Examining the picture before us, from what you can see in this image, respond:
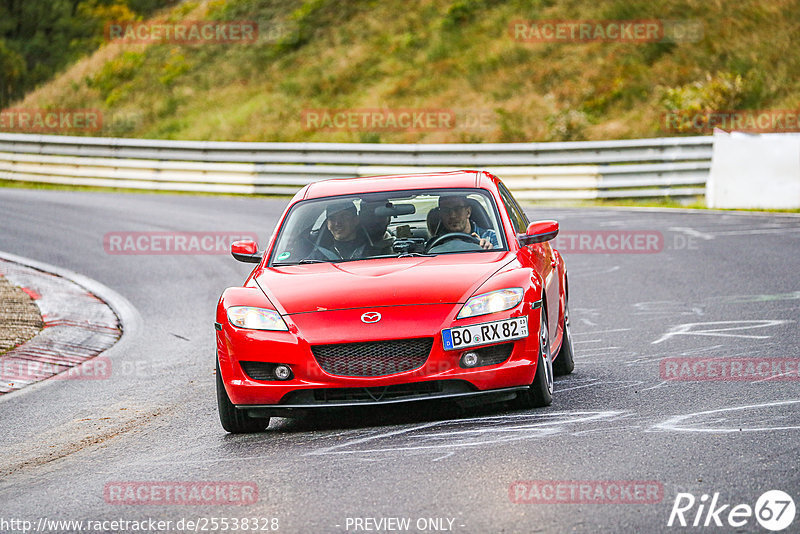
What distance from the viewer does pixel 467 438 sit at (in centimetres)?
622

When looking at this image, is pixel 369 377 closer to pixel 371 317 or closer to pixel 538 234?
pixel 371 317

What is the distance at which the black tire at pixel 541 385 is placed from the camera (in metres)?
6.79

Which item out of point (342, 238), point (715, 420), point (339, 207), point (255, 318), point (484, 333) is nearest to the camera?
point (715, 420)

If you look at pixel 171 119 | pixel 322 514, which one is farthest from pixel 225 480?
pixel 171 119

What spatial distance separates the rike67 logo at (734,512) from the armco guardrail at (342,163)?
18.8m

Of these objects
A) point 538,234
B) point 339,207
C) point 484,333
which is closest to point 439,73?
point 339,207

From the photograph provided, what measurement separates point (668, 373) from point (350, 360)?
8.57 feet

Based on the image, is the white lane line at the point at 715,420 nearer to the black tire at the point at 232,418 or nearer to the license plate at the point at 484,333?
the license plate at the point at 484,333

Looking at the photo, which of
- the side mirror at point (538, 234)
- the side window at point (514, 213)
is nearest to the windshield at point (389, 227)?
the side mirror at point (538, 234)

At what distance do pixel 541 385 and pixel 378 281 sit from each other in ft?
3.81

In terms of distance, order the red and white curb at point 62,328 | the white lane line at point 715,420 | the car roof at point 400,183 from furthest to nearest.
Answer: the red and white curb at point 62,328, the car roof at point 400,183, the white lane line at point 715,420

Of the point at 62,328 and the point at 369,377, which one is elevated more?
the point at 369,377

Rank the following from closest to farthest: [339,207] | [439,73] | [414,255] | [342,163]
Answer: [414,255] → [339,207] → [342,163] → [439,73]

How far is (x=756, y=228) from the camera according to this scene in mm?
17609
